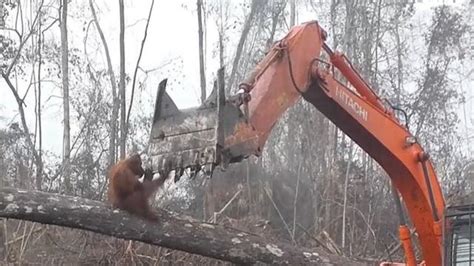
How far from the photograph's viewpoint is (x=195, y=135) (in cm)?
507

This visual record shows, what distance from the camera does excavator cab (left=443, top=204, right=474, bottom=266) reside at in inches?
220

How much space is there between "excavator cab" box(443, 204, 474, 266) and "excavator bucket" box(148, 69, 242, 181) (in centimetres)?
177

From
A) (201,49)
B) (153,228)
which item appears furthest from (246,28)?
(153,228)

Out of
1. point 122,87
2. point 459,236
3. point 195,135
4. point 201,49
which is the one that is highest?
point 201,49

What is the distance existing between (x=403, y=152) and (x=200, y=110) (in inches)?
82.6

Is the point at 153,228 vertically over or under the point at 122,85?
under

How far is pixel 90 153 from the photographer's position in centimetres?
2262

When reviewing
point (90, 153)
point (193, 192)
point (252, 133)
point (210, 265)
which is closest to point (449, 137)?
point (193, 192)

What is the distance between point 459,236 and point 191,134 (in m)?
2.05

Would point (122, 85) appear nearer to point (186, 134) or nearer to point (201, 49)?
point (201, 49)

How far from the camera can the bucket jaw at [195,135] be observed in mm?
4949

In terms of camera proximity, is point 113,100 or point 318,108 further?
point 113,100

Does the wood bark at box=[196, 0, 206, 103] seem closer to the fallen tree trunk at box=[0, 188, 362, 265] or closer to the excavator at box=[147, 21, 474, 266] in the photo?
the fallen tree trunk at box=[0, 188, 362, 265]

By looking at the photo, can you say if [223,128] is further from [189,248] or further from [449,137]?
[449,137]
